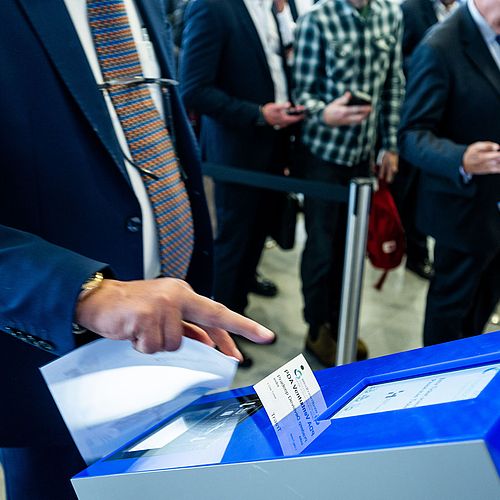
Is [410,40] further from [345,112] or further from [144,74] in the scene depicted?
[144,74]

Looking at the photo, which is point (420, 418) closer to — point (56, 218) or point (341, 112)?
point (56, 218)

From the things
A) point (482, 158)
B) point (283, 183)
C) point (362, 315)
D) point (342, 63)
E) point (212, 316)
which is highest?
point (342, 63)

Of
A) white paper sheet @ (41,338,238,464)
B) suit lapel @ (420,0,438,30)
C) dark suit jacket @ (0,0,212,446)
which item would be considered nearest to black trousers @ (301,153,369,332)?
suit lapel @ (420,0,438,30)

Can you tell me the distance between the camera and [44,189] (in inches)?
30.5

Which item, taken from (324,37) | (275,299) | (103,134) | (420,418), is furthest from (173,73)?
(275,299)

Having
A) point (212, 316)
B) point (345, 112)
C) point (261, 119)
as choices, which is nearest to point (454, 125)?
point (345, 112)

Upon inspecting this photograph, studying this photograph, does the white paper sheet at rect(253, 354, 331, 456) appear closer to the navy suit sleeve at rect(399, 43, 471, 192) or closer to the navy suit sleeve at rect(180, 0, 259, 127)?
the navy suit sleeve at rect(399, 43, 471, 192)

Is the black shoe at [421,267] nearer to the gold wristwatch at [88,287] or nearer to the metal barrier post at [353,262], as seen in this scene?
the metal barrier post at [353,262]

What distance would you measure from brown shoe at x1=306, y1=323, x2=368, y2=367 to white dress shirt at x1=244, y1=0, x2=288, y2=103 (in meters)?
0.96

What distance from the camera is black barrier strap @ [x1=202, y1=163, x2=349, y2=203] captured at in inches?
68.9

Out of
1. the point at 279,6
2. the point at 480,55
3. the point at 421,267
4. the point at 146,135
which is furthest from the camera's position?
the point at 421,267

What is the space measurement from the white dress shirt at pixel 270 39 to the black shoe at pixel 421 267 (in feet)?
4.91

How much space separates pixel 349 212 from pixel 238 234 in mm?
717

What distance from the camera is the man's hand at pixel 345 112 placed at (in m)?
2.02
